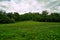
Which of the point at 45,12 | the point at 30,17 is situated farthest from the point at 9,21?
the point at 45,12

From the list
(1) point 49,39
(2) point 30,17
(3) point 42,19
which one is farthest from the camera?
(2) point 30,17

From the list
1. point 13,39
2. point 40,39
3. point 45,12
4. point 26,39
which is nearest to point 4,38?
point 13,39

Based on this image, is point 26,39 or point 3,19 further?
point 3,19

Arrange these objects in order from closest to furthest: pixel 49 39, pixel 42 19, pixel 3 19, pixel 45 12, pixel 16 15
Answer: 1. pixel 49 39
2. pixel 3 19
3. pixel 42 19
4. pixel 16 15
5. pixel 45 12

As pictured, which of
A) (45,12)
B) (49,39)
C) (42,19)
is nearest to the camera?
(49,39)

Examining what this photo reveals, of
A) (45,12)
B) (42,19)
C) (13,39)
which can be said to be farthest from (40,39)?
(45,12)

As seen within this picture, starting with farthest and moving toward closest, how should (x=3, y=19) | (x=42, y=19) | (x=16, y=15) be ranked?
(x=16, y=15) → (x=42, y=19) → (x=3, y=19)

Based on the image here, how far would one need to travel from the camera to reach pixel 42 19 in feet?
222

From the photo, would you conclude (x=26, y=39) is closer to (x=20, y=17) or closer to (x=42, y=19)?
(x=42, y=19)

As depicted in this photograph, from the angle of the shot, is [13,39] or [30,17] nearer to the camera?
[13,39]

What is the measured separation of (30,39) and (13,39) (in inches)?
86.8

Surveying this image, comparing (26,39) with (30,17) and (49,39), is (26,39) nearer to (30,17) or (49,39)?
(49,39)

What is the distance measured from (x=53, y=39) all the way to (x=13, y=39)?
16.8ft

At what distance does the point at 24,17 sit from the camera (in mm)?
77250
